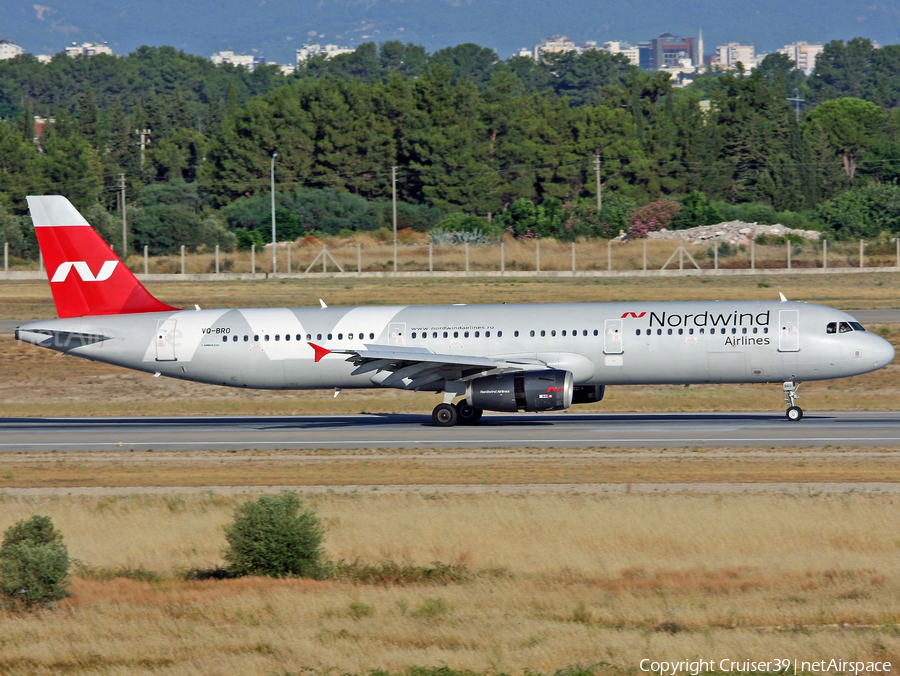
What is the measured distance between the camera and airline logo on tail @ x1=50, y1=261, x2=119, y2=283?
122ft

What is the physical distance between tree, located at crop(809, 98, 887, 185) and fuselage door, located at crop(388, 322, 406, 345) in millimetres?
111521

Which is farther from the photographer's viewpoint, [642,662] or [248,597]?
[248,597]

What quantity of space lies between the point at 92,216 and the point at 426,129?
3511 centimetres

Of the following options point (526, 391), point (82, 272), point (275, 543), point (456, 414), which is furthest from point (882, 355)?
point (82, 272)

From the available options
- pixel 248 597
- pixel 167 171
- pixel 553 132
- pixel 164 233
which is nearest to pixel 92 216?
pixel 164 233

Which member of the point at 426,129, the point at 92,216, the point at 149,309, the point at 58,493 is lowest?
the point at 58,493

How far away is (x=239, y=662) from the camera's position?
13.7 m

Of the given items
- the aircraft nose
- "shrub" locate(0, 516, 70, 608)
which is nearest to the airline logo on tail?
"shrub" locate(0, 516, 70, 608)

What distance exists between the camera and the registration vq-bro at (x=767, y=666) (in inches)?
511

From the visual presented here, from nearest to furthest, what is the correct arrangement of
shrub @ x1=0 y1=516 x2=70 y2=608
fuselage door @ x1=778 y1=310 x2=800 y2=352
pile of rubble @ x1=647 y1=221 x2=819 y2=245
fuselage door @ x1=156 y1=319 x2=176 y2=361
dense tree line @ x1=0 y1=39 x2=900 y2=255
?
1. shrub @ x1=0 y1=516 x2=70 y2=608
2. fuselage door @ x1=778 y1=310 x2=800 y2=352
3. fuselage door @ x1=156 y1=319 x2=176 y2=361
4. pile of rubble @ x1=647 y1=221 x2=819 y2=245
5. dense tree line @ x1=0 y1=39 x2=900 y2=255

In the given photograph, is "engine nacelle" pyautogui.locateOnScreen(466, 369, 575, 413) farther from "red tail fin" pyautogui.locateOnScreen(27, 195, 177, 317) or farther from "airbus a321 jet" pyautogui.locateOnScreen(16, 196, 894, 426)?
"red tail fin" pyautogui.locateOnScreen(27, 195, 177, 317)

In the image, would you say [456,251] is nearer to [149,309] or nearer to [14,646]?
[149,309]

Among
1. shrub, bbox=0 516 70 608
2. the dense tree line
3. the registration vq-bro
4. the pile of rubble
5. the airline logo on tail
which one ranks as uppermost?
the dense tree line

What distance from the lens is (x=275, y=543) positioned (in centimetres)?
1791
